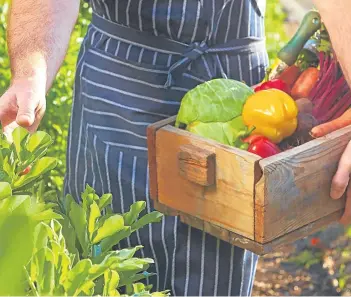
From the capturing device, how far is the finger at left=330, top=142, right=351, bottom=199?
6.83 feet

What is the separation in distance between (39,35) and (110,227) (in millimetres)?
974

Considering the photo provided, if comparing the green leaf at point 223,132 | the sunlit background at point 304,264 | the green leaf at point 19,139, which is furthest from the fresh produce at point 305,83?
the sunlit background at point 304,264

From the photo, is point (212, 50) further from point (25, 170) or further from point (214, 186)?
point (25, 170)

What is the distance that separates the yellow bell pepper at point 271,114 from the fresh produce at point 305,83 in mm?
130

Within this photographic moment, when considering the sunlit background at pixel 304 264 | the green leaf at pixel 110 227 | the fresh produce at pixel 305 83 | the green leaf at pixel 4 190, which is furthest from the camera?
the sunlit background at pixel 304 264

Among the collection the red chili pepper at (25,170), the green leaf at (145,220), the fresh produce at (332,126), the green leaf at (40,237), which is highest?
the green leaf at (40,237)

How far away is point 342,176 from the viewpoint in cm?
209

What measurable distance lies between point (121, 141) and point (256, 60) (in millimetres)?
460

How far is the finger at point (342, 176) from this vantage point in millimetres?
2082

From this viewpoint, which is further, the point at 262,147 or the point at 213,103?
the point at 213,103

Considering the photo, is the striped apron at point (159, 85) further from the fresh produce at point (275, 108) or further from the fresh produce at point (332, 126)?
the fresh produce at point (332, 126)

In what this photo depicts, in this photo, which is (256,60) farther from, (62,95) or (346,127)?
(62,95)

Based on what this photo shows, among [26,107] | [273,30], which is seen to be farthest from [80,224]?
[273,30]

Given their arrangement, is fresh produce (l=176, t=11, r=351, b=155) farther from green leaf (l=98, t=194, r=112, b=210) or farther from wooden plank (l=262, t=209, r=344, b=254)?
green leaf (l=98, t=194, r=112, b=210)
